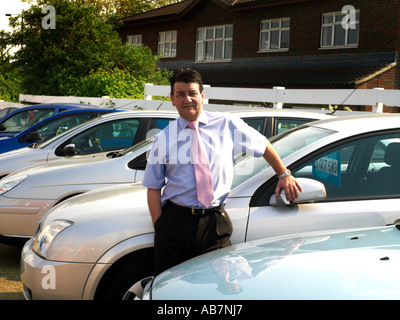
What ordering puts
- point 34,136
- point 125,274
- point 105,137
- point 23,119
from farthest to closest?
point 23,119, point 34,136, point 105,137, point 125,274

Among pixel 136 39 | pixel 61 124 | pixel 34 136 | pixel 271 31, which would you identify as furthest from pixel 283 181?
pixel 136 39

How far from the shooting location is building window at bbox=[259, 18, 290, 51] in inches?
1003

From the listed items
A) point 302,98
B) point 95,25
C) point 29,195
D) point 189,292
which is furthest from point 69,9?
point 189,292

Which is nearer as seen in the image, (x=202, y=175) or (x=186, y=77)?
(x=202, y=175)

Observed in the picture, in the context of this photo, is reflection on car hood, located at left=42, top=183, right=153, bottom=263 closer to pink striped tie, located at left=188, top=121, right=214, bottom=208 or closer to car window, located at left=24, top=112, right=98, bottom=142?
pink striped tie, located at left=188, top=121, right=214, bottom=208

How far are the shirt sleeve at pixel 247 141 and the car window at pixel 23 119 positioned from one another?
29.1ft

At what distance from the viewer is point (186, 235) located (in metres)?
3.45

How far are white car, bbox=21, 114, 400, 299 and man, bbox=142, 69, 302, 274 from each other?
192 mm

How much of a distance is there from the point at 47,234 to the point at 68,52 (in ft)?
63.8

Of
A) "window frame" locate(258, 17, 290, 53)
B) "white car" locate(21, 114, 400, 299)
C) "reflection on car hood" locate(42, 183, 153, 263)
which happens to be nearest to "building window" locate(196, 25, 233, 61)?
"window frame" locate(258, 17, 290, 53)

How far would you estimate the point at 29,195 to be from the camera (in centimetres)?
574

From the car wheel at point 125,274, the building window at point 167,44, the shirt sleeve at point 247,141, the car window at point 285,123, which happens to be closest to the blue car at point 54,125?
the car window at point 285,123

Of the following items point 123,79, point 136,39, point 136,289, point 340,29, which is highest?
point 136,39

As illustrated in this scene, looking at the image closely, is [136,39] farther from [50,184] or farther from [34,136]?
[50,184]
